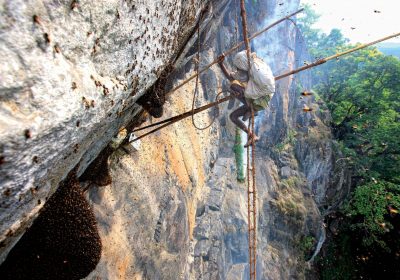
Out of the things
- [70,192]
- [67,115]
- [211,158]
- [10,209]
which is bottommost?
[10,209]

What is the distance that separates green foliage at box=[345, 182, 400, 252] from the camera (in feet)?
53.4

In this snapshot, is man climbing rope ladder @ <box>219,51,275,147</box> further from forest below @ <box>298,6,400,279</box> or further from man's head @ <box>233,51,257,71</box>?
forest below @ <box>298,6,400,279</box>

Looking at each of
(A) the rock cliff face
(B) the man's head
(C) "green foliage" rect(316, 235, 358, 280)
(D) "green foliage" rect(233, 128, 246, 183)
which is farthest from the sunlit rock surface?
(C) "green foliage" rect(316, 235, 358, 280)

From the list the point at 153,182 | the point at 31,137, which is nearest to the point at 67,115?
the point at 31,137

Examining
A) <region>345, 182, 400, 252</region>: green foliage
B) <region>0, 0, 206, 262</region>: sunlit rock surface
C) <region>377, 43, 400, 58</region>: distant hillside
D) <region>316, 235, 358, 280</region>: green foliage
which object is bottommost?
<region>316, 235, 358, 280</region>: green foliage

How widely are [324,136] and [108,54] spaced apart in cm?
2051

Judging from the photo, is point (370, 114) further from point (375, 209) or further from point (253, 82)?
point (253, 82)

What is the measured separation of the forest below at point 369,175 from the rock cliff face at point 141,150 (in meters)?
3.70

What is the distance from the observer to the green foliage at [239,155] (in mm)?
12438

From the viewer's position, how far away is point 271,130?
731 inches

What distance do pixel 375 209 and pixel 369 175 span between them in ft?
8.35

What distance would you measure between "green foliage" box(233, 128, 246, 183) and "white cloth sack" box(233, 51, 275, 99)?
281 inches

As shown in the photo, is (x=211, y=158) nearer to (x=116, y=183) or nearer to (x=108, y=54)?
(x=116, y=183)

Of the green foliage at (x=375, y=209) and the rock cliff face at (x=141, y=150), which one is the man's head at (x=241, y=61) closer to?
the rock cliff face at (x=141, y=150)
